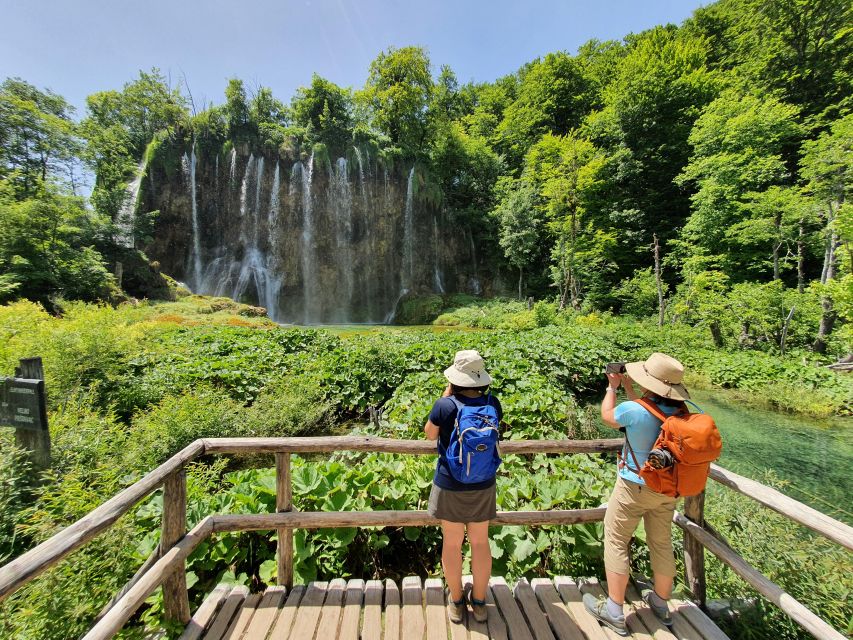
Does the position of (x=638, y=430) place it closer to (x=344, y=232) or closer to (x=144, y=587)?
(x=144, y=587)

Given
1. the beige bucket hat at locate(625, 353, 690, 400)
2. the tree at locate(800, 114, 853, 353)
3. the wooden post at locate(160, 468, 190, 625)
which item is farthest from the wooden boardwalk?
the tree at locate(800, 114, 853, 353)

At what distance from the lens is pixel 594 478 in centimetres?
330

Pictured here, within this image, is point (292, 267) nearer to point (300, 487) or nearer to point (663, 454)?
point (300, 487)

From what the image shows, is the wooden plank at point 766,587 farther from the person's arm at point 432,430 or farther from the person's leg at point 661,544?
the person's arm at point 432,430

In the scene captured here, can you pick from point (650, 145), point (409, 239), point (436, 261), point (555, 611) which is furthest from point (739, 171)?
point (555, 611)

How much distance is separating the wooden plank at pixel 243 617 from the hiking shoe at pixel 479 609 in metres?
1.43

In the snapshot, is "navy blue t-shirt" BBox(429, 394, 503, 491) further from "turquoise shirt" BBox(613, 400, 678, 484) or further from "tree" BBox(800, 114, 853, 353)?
"tree" BBox(800, 114, 853, 353)

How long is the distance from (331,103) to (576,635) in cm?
3402

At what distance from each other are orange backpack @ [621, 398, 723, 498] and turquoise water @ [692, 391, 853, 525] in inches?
190

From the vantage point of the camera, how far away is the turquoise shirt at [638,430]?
6.71ft

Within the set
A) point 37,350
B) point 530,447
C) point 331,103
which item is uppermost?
point 331,103

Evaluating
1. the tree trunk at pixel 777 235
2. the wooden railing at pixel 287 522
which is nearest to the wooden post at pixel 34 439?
the wooden railing at pixel 287 522

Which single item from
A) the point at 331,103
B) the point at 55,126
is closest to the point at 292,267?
the point at 331,103

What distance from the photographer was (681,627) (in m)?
2.16
